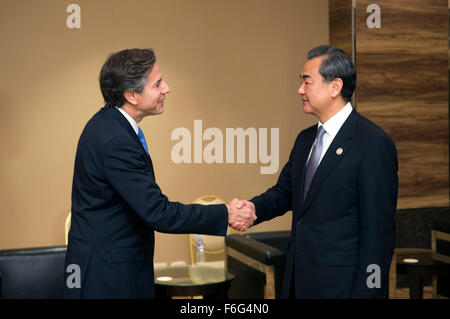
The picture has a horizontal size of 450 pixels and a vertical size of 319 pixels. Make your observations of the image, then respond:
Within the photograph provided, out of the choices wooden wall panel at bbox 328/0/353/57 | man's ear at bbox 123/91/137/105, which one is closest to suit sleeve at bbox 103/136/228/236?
man's ear at bbox 123/91/137/105

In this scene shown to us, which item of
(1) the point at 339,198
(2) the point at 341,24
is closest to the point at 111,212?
(1) the point at 339,198

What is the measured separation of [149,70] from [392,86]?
3301 millimetres

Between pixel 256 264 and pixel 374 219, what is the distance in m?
1.55

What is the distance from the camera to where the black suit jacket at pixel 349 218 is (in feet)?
6.82

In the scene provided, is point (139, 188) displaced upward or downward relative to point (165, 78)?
downward

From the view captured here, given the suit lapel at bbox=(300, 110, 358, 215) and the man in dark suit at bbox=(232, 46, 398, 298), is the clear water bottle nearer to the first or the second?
the man in dark suit at bbox=(232, 46, 398, 298)

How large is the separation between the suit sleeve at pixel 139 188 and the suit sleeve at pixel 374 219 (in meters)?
0.70

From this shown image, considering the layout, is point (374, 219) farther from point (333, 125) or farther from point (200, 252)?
point (200, 252)

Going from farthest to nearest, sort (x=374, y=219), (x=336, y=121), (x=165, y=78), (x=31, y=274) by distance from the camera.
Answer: (x=165, y=78) → (x=31, y=274) → (x=336, y=121) → (x=374, y=219)

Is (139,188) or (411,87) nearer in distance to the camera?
(139,188)

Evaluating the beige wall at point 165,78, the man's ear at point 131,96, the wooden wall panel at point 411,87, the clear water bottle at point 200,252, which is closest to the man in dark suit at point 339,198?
the man's ear at point 131,96

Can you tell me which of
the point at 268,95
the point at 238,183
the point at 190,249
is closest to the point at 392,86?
the point at 268,95

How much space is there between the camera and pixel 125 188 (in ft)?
6.91

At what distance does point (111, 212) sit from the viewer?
84.0 inches
